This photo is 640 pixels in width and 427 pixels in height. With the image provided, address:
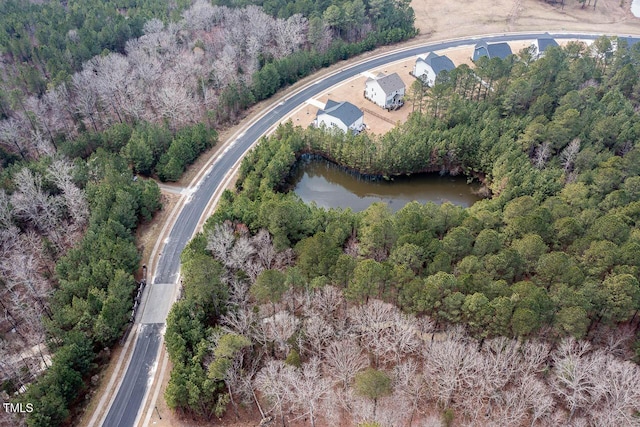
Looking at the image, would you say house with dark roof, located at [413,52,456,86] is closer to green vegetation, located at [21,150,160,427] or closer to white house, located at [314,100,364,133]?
white house, located at [314,100,364,133]

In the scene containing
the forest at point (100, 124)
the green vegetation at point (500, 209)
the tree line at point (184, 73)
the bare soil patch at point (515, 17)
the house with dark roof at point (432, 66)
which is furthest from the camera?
the bare soil patch at point (515, 17)

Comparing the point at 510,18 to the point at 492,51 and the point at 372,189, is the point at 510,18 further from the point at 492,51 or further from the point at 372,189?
the point at 372,189

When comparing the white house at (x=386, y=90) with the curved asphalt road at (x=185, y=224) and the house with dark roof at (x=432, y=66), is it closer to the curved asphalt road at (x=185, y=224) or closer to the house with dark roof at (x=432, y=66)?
the house with dark roof at (x=432, y=66)

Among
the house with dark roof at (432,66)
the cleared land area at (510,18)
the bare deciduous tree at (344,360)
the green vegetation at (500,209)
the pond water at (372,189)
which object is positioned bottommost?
the pond water at (372,189)

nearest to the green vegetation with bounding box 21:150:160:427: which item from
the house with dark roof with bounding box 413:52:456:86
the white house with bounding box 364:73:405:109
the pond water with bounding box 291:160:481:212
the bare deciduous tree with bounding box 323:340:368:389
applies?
the bare deciduous tree with bounding box 323:340:368:389

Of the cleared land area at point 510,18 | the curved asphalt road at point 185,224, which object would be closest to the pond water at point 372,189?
the curved asphalt road at point 185,224

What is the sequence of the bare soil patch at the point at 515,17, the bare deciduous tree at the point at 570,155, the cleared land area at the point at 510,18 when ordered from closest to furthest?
the bare deciduous tree at the point at 570,155 < the cleared land area at the point at 510,18 < the bare soil patch at the point at 515,17

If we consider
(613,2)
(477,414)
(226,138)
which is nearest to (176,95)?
(226,138)
